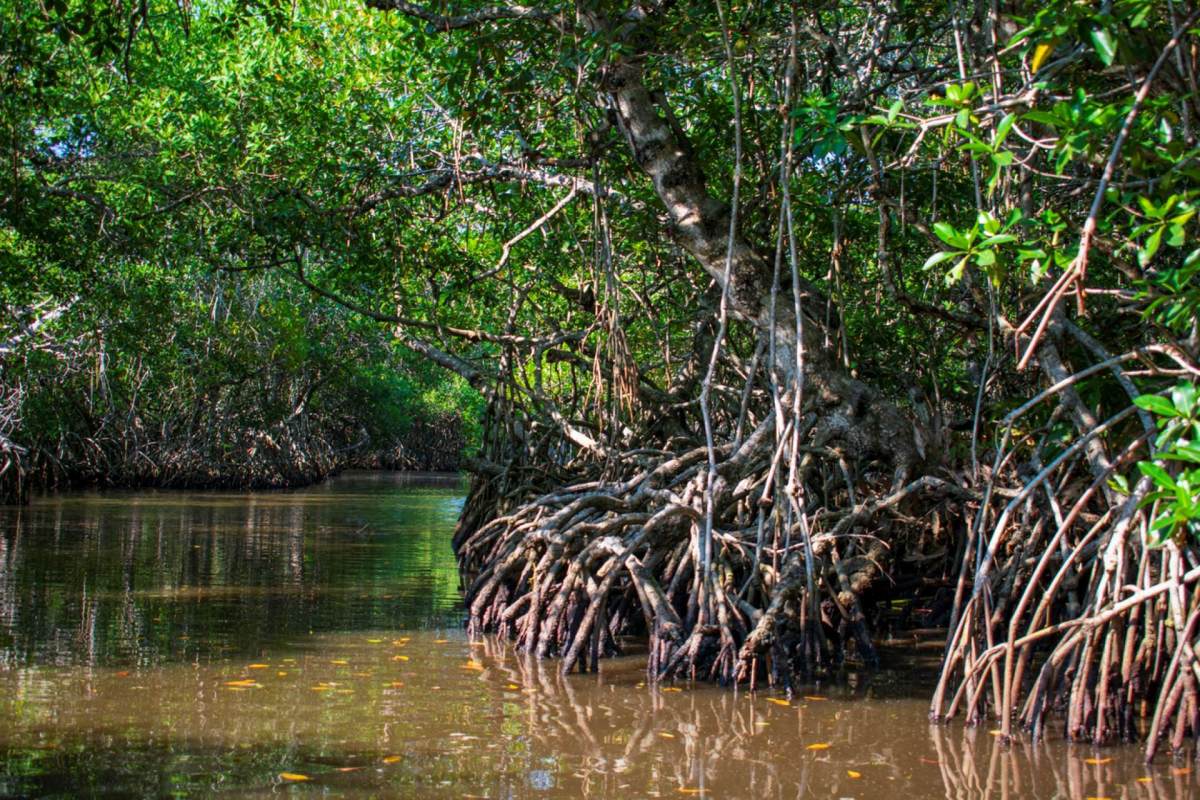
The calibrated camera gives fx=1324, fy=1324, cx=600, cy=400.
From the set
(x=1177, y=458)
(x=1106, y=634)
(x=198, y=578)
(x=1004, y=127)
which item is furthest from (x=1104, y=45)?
(x=198, y=578)

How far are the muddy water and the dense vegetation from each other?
11.9 inches

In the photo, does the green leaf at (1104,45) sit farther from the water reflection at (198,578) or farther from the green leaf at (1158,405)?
the water reflection at (198,578)

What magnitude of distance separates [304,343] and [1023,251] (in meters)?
18.4

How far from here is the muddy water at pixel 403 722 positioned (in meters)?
3.74

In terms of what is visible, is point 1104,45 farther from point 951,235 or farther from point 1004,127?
point 951,235

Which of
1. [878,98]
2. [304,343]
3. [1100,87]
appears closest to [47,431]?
[304,343]

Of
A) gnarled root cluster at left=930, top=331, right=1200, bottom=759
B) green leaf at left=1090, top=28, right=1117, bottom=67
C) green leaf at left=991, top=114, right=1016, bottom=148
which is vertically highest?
green leaf at left=1090, top=28, right=1117, bottom=67

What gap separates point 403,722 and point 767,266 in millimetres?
3132

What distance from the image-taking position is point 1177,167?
3.60 meters

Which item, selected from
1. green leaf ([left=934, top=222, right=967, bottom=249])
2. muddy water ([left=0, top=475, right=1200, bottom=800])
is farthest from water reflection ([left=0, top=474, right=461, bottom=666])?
green leaf ([left=934, top=222, right=967, bottom=249])

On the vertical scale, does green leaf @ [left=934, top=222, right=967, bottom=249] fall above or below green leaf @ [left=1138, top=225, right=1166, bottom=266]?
above

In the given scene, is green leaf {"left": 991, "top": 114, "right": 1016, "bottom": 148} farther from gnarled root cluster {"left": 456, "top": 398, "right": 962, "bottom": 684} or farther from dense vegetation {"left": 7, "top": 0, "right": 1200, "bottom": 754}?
gnarled root cluster {"left": 456, "top": 398, "right": 962, "bottom": 684}

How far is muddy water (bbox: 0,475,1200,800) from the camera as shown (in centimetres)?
374

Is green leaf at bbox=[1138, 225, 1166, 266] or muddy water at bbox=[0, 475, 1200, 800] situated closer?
green leaf at bbox=[1138, 225, 1166, 266]
